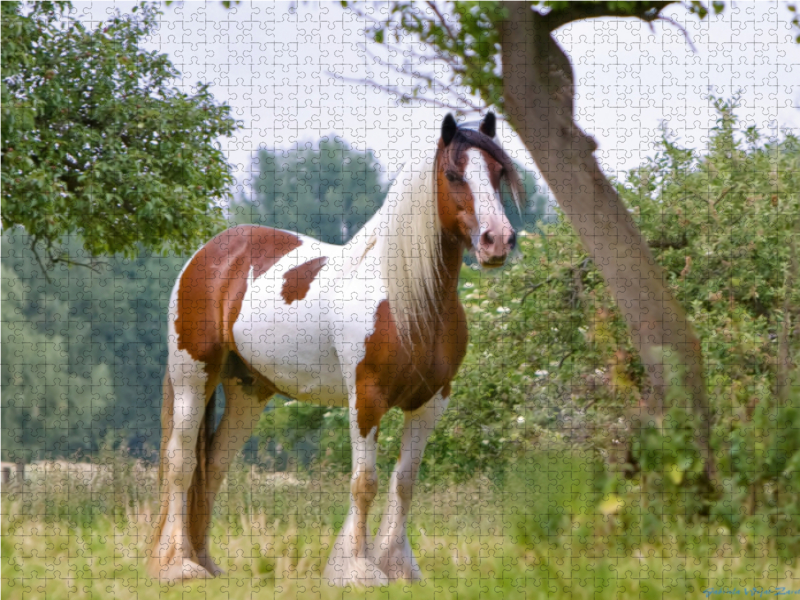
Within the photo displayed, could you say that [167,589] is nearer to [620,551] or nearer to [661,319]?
[620,551]

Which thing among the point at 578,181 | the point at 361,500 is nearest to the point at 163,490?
the point at 361,500

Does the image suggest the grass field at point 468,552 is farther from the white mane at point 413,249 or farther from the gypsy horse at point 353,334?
the white mane at point 413,249

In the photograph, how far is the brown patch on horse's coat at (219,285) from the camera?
211 inches

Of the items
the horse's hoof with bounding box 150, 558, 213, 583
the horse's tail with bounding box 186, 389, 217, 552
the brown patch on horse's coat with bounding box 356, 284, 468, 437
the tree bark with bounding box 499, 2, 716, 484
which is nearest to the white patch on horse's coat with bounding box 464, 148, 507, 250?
the brown patch on horse's coat with bounding box 356, 284, 468, 437

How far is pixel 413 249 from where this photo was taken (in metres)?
4.56

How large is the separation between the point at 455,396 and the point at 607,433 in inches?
130

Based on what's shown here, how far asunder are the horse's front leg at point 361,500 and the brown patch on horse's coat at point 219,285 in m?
1.15

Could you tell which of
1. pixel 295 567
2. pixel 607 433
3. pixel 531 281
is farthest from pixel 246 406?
pixel 531 281

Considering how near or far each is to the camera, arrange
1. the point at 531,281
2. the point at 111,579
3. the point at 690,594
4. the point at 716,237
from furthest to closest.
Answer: the point at 531,281, the point at 716,237, the point at 111,579, the point at 690,594

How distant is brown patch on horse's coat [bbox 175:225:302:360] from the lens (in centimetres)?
537

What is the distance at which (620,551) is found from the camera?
4.23 metres

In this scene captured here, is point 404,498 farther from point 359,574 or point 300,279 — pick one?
point 300,279

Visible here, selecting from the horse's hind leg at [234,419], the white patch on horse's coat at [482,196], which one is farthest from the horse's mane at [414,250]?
the horse's hind leg at [234,419]

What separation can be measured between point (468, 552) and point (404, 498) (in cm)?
48
